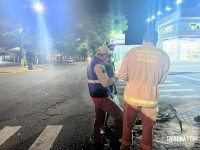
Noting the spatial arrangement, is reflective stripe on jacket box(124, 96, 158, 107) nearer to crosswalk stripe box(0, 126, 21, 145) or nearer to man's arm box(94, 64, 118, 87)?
man's arm box(94, 64, 118, 87)

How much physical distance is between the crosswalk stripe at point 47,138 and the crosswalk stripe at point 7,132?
28.7 inches

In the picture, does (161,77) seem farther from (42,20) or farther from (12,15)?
(42,20)

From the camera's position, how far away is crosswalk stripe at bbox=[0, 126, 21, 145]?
615cm

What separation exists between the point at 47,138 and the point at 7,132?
1.21 meters

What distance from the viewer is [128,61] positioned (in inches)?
157

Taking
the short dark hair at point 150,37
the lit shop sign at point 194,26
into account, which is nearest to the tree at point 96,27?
the lit shop sign at point 194,26

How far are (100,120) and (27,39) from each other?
119ft

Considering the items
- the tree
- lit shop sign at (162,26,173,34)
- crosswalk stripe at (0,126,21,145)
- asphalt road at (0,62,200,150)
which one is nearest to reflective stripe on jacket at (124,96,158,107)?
asphalt road at (0,62,200,150)

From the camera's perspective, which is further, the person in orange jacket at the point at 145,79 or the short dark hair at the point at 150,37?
the short dark hair at the point at 150,37

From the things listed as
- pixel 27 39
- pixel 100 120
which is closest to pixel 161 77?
pixel 100 120

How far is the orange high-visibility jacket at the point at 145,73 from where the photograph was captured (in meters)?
3.91

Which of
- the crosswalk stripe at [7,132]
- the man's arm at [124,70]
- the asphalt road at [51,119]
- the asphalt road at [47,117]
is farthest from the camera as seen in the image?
the crosswalk stripe at [7,132]

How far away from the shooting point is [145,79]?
3.91 m

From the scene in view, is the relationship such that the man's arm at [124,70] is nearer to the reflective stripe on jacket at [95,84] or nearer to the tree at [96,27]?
the reflective stripe on jacket at [95,84]
